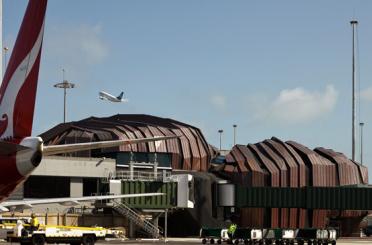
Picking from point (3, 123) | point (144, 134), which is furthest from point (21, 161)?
point (144, 134)

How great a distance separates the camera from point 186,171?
383 feet

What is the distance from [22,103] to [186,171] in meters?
89.7

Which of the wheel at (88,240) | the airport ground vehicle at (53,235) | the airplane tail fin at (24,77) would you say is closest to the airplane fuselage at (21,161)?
the airplane tail fin at (24,77)

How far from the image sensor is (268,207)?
109750 millimetres

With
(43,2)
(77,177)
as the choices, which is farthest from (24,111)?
(77,177)

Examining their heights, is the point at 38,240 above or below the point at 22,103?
below

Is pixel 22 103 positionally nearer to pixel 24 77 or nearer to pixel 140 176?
pixel 24 77

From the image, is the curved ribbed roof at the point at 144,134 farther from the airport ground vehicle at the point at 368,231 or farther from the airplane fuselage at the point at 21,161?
the airplane fuselage at the point at 21,161

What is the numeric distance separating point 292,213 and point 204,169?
21134mm

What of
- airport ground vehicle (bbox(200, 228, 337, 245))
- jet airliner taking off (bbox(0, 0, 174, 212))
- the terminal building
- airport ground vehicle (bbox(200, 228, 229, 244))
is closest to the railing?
the terminal building

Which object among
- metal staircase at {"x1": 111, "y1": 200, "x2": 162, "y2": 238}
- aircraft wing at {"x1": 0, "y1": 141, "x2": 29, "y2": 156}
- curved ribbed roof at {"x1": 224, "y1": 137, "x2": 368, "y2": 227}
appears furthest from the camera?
curved ribbed roof at {"x1": 224, "y1": 137, "x2": 368, "y2": 227}

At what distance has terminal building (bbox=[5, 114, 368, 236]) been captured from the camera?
324 feet

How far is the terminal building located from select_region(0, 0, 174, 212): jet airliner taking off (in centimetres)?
6532

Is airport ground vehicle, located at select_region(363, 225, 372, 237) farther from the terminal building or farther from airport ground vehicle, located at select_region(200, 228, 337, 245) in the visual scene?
airport ground vehicle, located at select_region(200, 228, 337, 245)
